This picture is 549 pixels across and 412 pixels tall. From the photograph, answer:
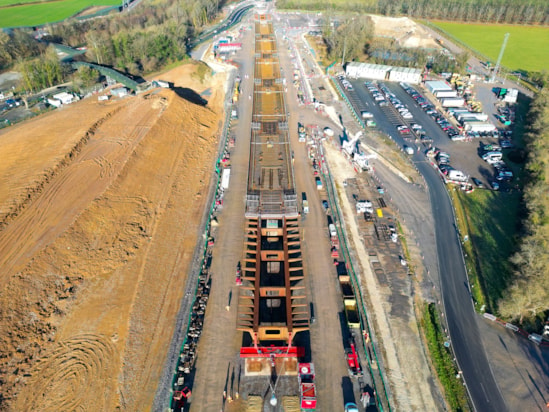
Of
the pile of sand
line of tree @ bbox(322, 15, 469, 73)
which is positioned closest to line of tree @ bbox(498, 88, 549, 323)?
line of tree @ bbox(322, 15, 469, 73)

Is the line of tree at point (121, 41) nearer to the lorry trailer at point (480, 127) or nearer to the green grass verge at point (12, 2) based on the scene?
the green grass verge at point (12, 2)

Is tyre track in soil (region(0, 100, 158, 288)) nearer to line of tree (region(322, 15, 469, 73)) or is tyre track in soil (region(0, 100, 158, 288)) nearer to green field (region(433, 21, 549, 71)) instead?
line of tree (region(322, 15, 469, 73))

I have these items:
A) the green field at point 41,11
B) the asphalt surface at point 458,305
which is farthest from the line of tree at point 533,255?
the green field at point 41,11

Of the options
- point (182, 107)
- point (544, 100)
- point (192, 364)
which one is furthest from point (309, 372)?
point (544, 100)

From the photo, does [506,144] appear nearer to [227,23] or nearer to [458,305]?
[458,305]

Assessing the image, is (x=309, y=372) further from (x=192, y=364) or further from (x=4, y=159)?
(x=4, y=159)

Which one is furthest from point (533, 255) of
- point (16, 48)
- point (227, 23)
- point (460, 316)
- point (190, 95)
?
point (227, 23)
